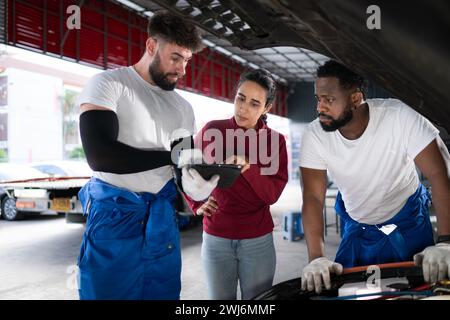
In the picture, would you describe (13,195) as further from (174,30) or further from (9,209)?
(174,30)

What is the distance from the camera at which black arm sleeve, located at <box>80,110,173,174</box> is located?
1.10 metres

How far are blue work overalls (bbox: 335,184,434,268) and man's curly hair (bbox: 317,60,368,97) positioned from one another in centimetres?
51

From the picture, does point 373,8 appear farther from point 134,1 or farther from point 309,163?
point 134,1

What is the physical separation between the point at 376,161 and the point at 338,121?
229 mm

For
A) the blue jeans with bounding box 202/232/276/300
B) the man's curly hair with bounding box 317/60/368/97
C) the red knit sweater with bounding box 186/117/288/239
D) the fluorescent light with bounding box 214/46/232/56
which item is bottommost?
the blue jeans with bounding box 202/232/276/300

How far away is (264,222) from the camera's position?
1540 mm

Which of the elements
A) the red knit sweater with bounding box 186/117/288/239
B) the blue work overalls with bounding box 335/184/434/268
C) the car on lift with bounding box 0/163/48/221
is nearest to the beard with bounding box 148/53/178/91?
the red knit sweater with bounding box 186/117/288/239

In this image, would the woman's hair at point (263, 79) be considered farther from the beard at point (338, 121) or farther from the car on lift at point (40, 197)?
the car on lift at point (40, 197)

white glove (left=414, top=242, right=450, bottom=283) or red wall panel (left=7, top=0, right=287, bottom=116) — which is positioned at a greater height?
red wall panel (left=7, top=0, right=287, bottom=116)

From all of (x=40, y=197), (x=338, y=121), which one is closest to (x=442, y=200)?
(x=338, y=121)

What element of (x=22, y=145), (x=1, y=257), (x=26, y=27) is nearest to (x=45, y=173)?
(x=22, y=145)

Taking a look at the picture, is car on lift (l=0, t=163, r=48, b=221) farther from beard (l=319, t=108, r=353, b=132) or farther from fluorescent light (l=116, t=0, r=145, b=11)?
beard (l=319, t=108, r=353, b=132)

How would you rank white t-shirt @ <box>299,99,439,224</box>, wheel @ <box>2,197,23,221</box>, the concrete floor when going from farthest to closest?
1. wheel @ <box>2,197,23,221</box>
2. the concrete floor
3. white t-shirt @ <box>299,99,439,224</box>
